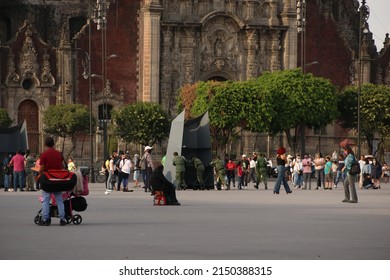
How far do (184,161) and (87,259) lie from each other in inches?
1294

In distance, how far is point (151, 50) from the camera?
294 feet

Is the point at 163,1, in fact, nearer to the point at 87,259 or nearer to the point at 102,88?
the point at 102,88

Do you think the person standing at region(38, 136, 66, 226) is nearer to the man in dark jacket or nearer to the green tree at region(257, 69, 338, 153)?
the man in dark jacket

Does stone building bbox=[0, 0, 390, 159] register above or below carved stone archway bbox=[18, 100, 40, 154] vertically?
above

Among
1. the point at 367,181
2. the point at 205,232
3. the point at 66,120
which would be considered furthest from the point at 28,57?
the point at 205,232

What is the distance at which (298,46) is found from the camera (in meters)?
94.4

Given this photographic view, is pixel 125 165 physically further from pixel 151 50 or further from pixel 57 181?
pixel 151 50

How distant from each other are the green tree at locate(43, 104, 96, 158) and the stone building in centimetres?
150

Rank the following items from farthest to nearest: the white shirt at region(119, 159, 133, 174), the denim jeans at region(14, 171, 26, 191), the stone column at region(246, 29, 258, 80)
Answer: the stone column at region(246, 29, 258, 80) < the denim jeans at region(14, 171, 26, 191) < the white shirt at region(119, 159, 133, 174)

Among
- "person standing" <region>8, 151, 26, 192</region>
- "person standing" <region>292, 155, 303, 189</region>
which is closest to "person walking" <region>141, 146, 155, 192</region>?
"person standing" <region>8, 151, 26, 192</region>

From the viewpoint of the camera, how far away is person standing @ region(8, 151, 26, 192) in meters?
52.0

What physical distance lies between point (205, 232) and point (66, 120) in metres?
58.7

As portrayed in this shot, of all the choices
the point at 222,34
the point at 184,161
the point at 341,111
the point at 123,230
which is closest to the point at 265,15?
the point at 222,34
